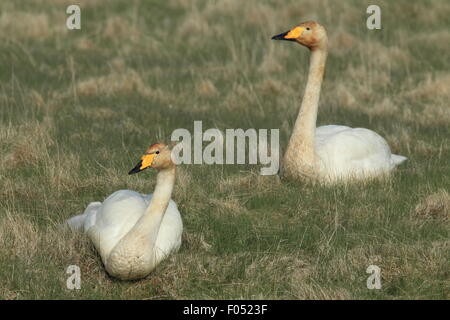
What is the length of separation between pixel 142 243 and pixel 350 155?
3.10 m

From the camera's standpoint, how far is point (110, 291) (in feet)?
19.7

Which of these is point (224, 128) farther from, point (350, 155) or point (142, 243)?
point (142, 243)

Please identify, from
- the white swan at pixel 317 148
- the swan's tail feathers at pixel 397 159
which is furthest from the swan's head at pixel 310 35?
the swan's tail feathers at pixel 397 159

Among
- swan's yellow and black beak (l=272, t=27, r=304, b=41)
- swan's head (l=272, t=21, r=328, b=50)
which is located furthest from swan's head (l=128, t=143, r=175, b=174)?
swan's head (l=272, t=21, r=328, b=50)

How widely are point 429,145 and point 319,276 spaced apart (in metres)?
3.96

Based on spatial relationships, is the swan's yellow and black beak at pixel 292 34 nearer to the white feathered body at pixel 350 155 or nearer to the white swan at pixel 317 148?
the white swan at pixel 317 148

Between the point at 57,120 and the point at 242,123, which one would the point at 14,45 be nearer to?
the point at 57,120

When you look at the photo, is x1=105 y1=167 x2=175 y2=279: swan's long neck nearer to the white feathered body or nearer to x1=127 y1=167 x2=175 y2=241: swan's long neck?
x1=127 y1=167 x2=175 y2=241: swan's long neck

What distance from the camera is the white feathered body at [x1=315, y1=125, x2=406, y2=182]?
27.2 ft

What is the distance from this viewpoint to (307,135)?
8.31 m

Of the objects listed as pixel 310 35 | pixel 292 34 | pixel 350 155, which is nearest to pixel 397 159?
pixel 350 155

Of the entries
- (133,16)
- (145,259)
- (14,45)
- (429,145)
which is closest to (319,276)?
(145,259)

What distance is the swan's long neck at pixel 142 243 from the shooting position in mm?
→ 5910

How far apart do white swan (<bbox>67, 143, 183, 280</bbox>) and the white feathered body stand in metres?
2.02
